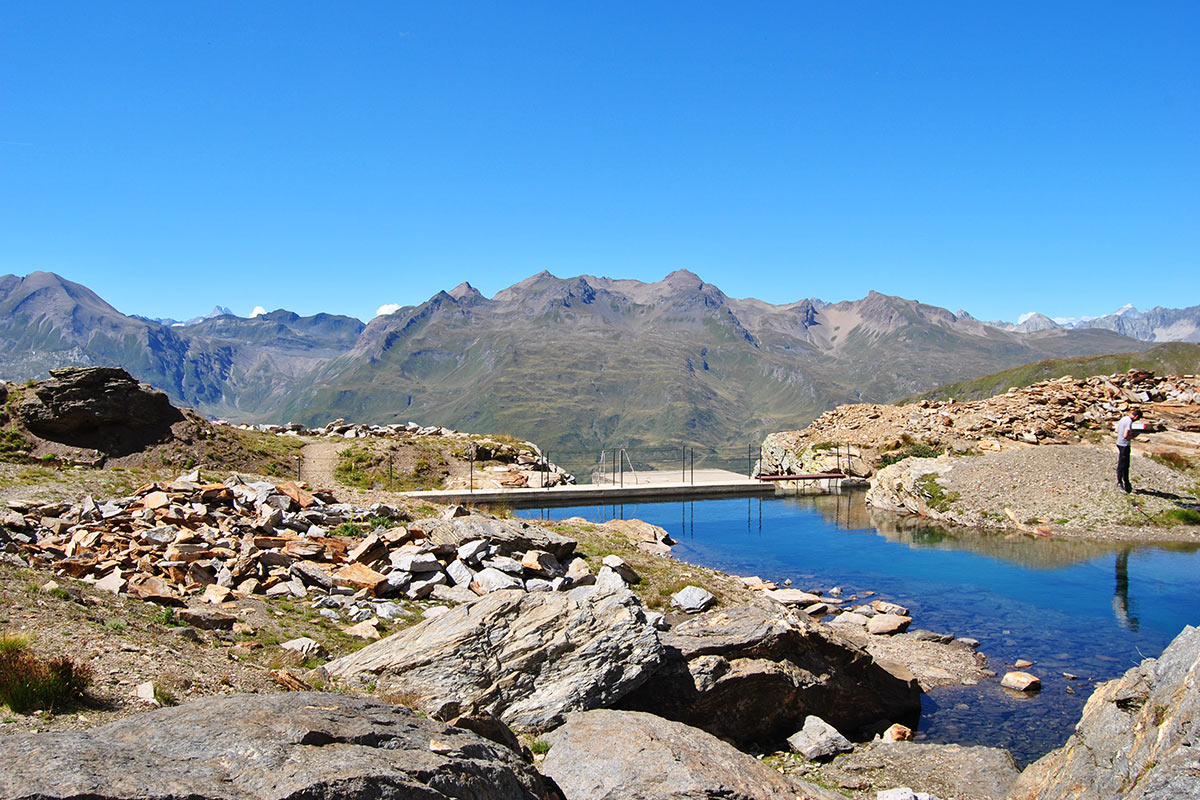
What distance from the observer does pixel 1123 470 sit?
117 ft

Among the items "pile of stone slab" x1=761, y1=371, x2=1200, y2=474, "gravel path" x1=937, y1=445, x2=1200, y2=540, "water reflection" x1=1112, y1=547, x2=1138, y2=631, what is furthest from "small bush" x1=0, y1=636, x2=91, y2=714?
"pile of stone slab" x1=761, y1=371, x2=1200, y2=474

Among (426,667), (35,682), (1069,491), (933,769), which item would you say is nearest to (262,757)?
(35,682)

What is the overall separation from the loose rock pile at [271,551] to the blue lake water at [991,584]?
868 centimetres

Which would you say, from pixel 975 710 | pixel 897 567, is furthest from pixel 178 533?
pixel 897 567

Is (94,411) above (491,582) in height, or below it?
above

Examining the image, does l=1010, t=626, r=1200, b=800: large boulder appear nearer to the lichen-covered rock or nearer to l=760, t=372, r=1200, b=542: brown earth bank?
l=760, t=372, r=1200, b=542: brown earth bank

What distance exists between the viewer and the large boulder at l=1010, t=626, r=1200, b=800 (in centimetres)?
738

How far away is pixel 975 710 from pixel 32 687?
16040mm

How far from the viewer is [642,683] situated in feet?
39.4

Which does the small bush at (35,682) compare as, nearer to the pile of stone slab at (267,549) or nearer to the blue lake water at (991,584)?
the pile of stone slab at (267,549)

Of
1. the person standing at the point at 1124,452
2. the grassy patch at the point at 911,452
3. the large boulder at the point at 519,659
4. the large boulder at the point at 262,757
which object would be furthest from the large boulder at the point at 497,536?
the grassy patch at the point at 911,452

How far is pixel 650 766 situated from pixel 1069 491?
35.1 meters

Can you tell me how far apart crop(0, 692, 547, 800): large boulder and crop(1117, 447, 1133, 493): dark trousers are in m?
37.7

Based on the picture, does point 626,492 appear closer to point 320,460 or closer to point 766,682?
point 320,460
